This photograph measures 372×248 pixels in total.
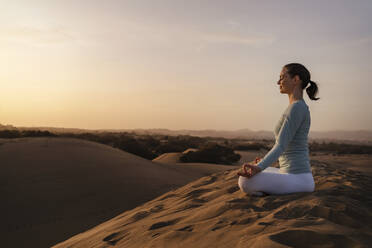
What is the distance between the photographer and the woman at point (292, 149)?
350 cm

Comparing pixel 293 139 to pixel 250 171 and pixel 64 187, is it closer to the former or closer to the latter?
pixel 250 171

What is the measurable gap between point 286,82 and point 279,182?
1.15 m

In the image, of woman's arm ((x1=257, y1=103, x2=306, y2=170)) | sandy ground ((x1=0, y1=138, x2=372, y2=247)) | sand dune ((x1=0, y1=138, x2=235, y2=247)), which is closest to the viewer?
sandy ground ((x1=0, y1=138, x2=372, y2=247))

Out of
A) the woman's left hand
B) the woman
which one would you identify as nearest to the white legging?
the woman

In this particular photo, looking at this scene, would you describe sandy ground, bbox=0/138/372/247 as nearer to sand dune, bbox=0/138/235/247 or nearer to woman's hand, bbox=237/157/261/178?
sand dune, bbox=0/138/235/247

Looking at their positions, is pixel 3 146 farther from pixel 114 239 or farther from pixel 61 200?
pixel 114 239

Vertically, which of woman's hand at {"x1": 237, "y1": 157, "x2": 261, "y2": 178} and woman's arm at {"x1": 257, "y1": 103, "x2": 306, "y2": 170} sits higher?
woman's arm at {"x1": 257, "y1": 103, "x2": 306, "y2": 170}

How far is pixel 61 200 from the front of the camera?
7344mm

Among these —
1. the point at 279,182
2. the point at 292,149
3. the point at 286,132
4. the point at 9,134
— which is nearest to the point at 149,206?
the point at 279,182

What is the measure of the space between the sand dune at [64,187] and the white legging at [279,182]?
12.3 feet

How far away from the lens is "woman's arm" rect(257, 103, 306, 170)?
3.36m

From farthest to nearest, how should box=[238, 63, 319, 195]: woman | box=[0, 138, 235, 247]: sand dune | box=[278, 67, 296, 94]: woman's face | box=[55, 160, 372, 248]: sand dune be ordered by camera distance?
1. box=[0, 138, 235, 247]: sand dune
2. box=[278, 67, 296, 94]: woman's face
3. box=[238, 63, 319, 195]: woman
4. box=[55, 160, 372, 248]: sand dune

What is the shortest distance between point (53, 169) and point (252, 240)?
7.92 m

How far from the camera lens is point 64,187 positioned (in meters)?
8.05
